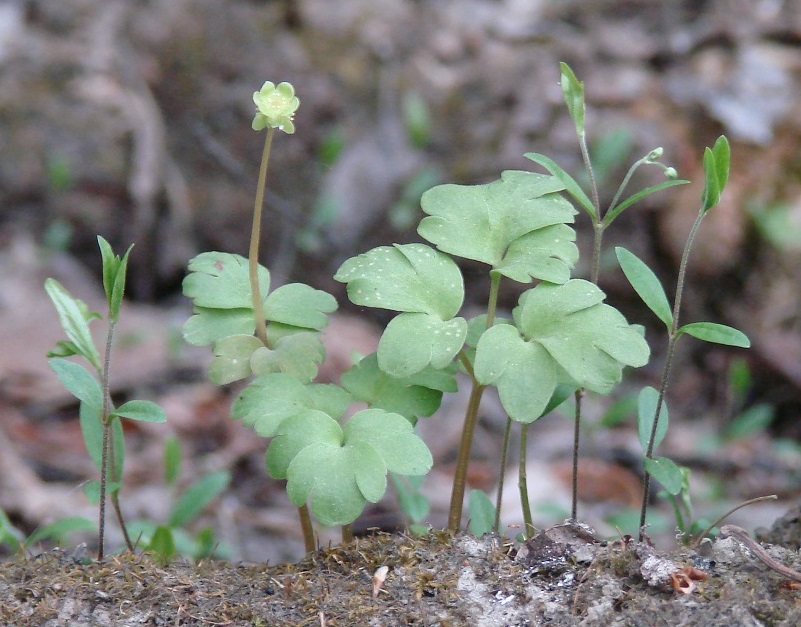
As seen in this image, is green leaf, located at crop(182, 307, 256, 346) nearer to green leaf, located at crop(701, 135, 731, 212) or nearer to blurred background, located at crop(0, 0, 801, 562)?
green leaf, located at crop(701, 135, 731, 212)

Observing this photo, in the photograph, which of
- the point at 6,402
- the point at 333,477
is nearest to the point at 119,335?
the point at 6,402

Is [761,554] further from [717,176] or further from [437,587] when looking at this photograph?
[717,176]

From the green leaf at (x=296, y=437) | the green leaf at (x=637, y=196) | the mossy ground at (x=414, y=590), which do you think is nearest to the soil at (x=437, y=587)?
the mossy ground at (x=414, y=590)

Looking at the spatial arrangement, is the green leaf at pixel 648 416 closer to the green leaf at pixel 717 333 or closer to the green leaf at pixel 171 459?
the green leaf at pixel 717 333

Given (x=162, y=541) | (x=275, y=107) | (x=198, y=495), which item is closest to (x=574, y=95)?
(x=275, y=107)

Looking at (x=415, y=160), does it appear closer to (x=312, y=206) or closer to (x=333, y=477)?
(x=312, y=206)
